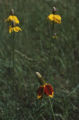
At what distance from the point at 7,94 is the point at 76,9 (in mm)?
1925

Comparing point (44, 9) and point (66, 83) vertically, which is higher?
point (44, 9)

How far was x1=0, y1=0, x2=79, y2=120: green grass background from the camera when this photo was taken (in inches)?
71.5

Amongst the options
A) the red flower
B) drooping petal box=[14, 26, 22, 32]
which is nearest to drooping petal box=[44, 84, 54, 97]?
the red flower

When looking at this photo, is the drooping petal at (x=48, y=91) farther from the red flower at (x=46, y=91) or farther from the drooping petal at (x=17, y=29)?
the drooping petal at (x=17, y=29)

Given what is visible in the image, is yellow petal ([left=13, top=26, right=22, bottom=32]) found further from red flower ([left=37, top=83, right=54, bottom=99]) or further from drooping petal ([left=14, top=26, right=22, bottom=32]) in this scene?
red flower ([left=37, top=83, right=54, bottom=99])

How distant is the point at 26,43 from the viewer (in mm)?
2789

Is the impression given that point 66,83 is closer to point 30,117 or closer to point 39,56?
point 39,56

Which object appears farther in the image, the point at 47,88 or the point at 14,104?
the point at 14,104

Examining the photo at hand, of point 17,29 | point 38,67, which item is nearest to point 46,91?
point 17,29

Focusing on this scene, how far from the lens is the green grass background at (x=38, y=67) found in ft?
5.96

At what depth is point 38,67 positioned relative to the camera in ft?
7.53

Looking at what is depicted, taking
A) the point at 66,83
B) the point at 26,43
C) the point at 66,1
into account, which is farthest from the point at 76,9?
the point at 66,83

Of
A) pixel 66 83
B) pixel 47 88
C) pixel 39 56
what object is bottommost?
pixel 66 83

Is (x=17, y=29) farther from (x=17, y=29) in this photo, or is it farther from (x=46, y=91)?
(x=46, y=91)
